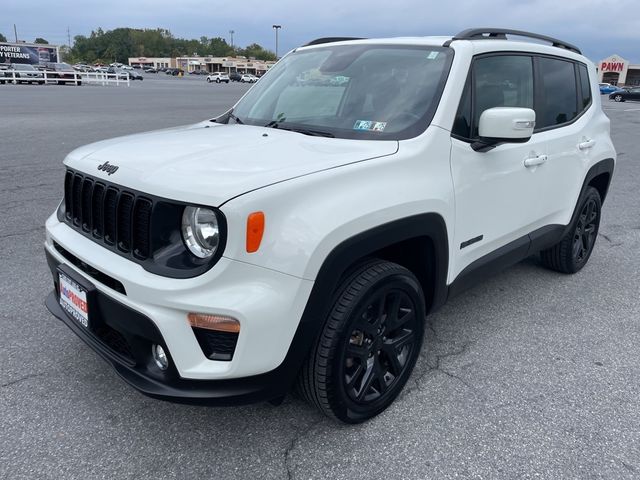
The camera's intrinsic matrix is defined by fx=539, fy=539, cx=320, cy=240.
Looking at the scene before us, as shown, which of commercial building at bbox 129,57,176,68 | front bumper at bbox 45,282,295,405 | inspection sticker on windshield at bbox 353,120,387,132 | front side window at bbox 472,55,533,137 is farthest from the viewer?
commercial building at bbox 129,57,176,68

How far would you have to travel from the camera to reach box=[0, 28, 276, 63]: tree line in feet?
458

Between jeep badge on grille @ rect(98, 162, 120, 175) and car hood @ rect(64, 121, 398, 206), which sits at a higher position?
car hood @ rect(64, 121, 398, 206)

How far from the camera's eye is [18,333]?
338cm

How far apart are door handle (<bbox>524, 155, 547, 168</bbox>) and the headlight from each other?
2165mm

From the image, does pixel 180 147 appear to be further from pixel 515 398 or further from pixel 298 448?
pixel 515 398

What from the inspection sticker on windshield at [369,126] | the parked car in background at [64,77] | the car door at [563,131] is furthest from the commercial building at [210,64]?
the inspection sticker on windshield at [369,126]

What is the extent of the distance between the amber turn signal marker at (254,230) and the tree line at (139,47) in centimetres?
14320

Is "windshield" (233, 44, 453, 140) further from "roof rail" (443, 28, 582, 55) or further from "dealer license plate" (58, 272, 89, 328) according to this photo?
"dealer license plate" (58, 272, 89, 328)

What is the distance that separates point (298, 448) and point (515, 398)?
3.96 feet

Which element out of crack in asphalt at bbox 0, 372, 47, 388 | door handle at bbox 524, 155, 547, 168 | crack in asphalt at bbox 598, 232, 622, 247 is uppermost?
door handle at bbox 524, 155, 547, 168

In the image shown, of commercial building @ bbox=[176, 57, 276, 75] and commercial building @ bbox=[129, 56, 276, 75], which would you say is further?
commercial building @ bbox=[129, 56, 276, 75]

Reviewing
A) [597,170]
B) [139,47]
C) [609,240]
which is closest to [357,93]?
[597,170]

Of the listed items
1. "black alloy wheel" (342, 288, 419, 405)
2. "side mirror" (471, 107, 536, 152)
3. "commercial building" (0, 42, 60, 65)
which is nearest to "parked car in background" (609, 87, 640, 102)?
"side mirror" (471, 107, 536, 152)

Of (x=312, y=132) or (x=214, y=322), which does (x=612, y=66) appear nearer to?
(x=312, y=132)
